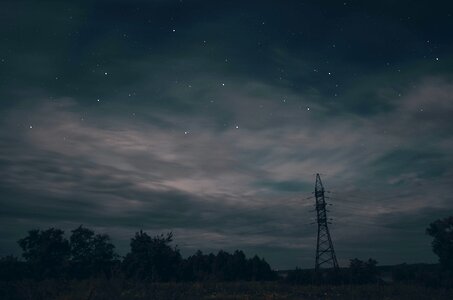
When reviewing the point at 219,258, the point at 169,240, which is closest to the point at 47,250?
the point at 169,240

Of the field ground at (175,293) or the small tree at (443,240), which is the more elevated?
the small tree at (443,240)

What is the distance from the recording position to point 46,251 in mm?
58031

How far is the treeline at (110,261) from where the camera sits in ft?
172

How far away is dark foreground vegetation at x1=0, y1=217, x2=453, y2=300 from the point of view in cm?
3462

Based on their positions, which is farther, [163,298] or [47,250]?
[47,250]

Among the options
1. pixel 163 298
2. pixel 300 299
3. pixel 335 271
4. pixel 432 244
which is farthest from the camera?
pixel 432 244

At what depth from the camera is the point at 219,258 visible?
196 ft

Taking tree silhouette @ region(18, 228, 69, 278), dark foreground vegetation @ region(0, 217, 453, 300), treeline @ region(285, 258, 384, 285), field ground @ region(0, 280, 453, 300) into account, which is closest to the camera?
field ground @ region(0, 280, 453, 300)

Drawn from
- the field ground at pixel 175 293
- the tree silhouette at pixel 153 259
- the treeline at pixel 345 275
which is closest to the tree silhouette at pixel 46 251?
the tree silhouette at pixel 153 259

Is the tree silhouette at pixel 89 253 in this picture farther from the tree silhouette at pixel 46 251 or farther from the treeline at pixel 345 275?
the treeline at pixel 345 275

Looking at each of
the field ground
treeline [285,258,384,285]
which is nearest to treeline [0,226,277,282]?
treeline [285,258,384,285]

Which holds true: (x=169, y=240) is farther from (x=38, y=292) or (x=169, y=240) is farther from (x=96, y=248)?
(x=38, y=292)

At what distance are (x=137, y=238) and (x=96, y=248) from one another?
7.91m

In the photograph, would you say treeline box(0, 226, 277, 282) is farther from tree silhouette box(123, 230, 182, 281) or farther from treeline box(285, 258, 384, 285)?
treeline box(285, 258, 384, 285)
